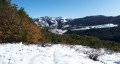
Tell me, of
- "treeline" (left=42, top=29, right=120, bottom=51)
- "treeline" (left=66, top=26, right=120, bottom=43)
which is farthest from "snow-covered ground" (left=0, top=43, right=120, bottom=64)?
"treeline" (left=66, top=26, right=120, bottom=43)

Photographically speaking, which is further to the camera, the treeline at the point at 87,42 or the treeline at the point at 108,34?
the treeline at the point at 108,34

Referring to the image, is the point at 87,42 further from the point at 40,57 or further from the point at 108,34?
the point at 108,34

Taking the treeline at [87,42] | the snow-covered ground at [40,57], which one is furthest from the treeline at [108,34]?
the snow-covered ground at [40,57]

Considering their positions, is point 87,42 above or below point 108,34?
above

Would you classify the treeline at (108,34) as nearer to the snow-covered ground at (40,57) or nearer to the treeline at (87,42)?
the treeline at (87,42)

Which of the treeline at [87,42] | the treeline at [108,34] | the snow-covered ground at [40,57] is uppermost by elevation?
the snow-covered ground at [40,57]

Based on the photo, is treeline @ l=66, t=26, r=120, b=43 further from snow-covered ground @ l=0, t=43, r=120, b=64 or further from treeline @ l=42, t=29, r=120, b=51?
snow-covered ground @ l=0, t=43, r=120, b=64

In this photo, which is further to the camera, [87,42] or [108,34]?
[108,34]

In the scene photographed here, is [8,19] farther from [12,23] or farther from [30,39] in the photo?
[30,39]

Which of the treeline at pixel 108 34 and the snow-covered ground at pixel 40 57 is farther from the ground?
the snow-covered ground at pixel 40 57

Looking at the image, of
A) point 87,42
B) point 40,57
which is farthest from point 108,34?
point 40,57

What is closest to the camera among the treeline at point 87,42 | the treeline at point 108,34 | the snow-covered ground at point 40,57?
the snow-covered ground at point 40,57

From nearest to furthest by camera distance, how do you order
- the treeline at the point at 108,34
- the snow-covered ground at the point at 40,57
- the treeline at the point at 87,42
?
the snow-covered ground at the point at 40,57 → the treeline at the point at 87,42 → the treeline at the point at 108,34

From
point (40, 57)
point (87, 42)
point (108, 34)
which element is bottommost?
point (108, 34)
